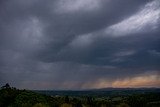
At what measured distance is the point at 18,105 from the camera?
592 feet

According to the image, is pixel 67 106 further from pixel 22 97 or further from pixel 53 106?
pixel 22 97

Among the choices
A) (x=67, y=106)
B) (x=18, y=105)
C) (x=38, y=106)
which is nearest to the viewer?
(x=38, y=106)

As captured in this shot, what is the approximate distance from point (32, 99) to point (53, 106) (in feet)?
51.6

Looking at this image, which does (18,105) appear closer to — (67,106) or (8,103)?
(8,103)

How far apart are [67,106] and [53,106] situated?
1054 cm

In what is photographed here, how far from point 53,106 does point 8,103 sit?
3171cm

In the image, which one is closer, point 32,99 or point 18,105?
point 18,105

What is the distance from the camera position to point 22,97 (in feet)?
655

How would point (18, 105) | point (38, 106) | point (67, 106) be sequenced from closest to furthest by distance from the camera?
point (38, 106), point (18, 105), point (67, 106)

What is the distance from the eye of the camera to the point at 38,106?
546 ft

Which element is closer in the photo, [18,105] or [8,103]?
[18,105]

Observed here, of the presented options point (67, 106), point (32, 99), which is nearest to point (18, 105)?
point (32, 99)

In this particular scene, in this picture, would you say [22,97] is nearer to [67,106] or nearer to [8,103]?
[8,103]

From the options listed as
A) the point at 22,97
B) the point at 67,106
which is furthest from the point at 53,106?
the point at 22,97
